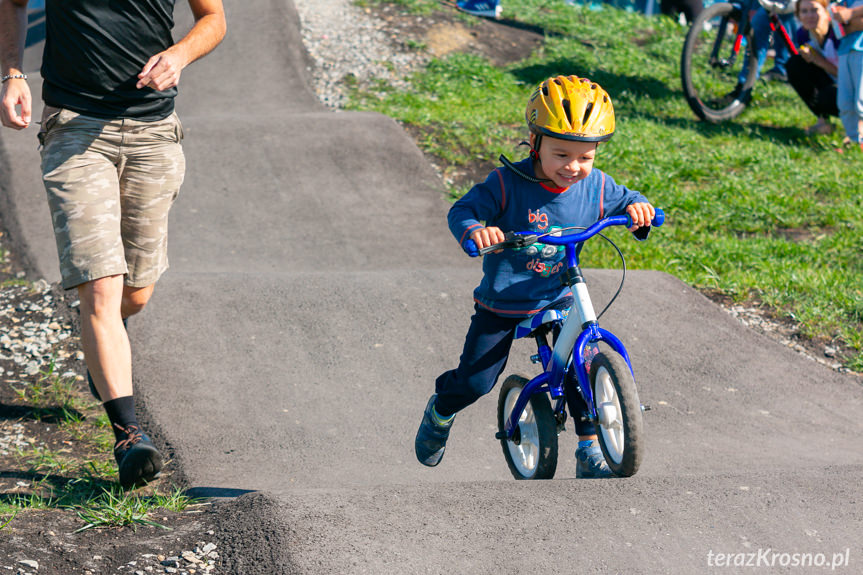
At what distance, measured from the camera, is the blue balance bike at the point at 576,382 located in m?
3.08

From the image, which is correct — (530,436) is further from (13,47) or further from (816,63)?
(816,63)

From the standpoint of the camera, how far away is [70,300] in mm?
5504

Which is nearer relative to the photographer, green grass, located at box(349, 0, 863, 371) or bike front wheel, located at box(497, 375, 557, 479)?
bike front wheel, located at box(497, 375, 557, 479)

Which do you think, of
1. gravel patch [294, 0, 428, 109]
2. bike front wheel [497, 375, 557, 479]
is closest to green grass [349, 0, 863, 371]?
gravel patch [294, 0, 428, 109]

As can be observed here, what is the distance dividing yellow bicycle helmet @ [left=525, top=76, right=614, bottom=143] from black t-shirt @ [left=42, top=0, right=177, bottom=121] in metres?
1.67

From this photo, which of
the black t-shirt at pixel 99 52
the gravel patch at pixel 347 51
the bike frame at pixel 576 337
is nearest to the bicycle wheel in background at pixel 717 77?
the gravel patch at pixel 347 51

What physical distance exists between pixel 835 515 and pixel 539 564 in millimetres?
1146

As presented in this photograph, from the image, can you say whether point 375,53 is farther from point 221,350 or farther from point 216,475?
point 216,475

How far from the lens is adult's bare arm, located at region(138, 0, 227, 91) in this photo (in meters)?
3.49

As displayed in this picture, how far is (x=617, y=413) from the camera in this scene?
3.18 metres

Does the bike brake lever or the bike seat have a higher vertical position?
the bike brake lever

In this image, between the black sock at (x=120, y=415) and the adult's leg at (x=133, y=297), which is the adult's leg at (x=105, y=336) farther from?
the adult's leg at (x=133, y=297)

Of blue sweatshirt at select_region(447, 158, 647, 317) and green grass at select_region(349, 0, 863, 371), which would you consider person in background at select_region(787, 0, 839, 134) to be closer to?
green grass at select_region(349, 0, 863, 371)

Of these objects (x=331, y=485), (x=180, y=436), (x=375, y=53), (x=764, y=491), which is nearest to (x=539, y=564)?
(x=764, y=491)
